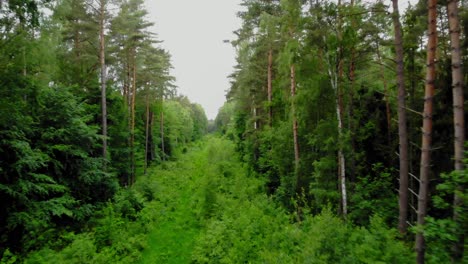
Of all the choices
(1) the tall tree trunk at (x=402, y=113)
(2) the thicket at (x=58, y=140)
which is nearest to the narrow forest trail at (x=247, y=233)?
(1) the tall tree trunk at (x=402, y=113)

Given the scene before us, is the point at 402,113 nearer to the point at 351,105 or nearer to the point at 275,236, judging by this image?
the point at 351,105

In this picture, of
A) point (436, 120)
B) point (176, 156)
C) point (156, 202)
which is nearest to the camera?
point (436, 120)

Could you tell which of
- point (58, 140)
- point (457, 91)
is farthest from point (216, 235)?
point (457, 91)

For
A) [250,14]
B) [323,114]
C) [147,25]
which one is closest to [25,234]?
[323,114]

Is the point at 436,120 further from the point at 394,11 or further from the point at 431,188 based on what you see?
the point at 394,11

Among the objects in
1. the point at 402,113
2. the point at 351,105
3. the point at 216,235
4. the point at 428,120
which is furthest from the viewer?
the point at 216,235

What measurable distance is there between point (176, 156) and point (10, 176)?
30480mm

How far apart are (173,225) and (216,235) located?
369 centimetres

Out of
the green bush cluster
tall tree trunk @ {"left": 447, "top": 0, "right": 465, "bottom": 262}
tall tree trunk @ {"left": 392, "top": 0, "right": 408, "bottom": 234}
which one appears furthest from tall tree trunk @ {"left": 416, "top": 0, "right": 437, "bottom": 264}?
tall tree trunk @ {"left": 392, "top": 0, "right": 408, "bottom": 234}

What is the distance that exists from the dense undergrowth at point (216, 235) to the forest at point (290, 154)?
2.3 inches

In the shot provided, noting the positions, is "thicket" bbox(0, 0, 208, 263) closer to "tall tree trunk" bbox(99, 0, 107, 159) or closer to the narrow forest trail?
"tall tree trunk" bbox(99, 0, 107, 159)

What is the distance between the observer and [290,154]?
1479 cm

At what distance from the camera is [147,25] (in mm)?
20484

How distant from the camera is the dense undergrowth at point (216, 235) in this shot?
6.97 meters
